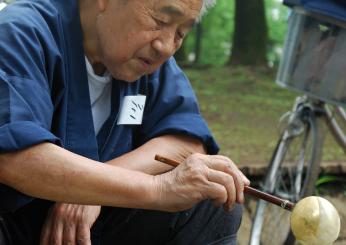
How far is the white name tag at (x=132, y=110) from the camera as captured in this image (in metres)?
2.19

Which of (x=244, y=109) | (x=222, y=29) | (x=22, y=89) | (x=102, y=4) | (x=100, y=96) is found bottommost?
(x=222, y=29)

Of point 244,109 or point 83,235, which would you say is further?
point 244,109

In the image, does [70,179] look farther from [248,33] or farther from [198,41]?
[198,41]

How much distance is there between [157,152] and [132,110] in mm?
167

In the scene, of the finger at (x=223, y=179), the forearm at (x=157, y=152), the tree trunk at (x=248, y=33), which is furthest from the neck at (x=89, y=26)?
the tree trunk at (x=248, y=33)

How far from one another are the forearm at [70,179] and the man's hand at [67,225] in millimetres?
195

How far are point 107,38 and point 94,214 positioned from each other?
53cm

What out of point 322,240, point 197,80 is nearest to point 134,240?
point 322,240

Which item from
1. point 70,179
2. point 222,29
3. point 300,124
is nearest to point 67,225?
point 70,179

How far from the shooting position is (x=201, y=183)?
5.77 ft

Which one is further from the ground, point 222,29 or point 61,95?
point 61,95

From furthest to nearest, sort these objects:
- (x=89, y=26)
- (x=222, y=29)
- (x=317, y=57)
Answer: (x=222, y=29) → (x=317, y=57) → (x=89, y=26)

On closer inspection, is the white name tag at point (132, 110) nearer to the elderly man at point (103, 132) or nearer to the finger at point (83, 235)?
the elderly man at point (103, 132)

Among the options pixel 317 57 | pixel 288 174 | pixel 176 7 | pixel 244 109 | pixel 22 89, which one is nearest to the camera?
pixel 22 89
